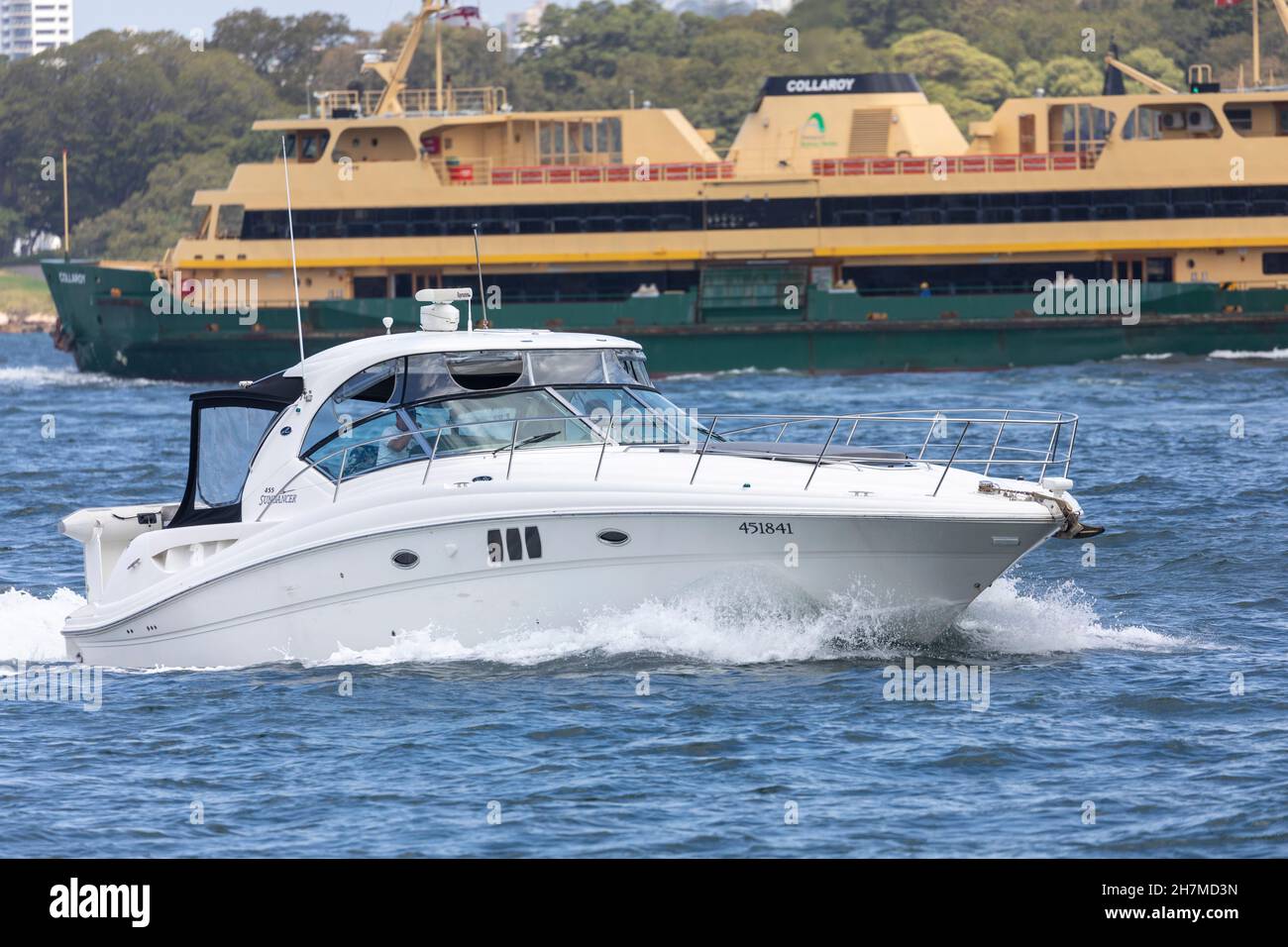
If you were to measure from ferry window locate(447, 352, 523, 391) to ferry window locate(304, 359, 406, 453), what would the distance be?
43cm

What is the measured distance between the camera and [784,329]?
47875 millimetres

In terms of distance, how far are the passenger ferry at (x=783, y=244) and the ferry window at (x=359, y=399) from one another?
106ft

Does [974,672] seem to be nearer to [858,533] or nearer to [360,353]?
[858,533]

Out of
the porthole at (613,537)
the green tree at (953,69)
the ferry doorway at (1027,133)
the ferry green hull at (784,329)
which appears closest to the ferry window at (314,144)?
the ferry green hull at (784,329)

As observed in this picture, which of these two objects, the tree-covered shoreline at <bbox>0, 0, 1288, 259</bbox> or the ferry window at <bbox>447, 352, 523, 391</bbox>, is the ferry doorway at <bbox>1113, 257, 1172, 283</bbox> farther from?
the tree-covered shoreline at <bbox>0, 0, 1288, 259</bbox>

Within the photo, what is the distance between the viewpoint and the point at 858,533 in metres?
13.5

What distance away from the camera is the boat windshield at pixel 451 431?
14594mm

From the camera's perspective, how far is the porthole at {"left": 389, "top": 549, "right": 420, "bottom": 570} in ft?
45.9

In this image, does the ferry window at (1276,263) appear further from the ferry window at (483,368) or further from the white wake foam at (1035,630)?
the ferry window at (483,368)

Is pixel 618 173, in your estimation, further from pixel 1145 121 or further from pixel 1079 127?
pixel 1145 121

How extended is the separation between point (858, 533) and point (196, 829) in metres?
5.04

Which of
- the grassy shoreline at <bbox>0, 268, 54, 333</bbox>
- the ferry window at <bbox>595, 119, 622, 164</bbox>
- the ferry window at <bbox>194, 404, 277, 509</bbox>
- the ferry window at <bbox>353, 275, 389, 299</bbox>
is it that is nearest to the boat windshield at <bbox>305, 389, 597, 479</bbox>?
the ferry window at <bbox>194, 404, 277, 509</bbox>

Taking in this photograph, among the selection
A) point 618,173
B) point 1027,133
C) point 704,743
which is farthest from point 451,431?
point 1027,133

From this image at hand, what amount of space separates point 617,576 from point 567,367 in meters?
2.10
